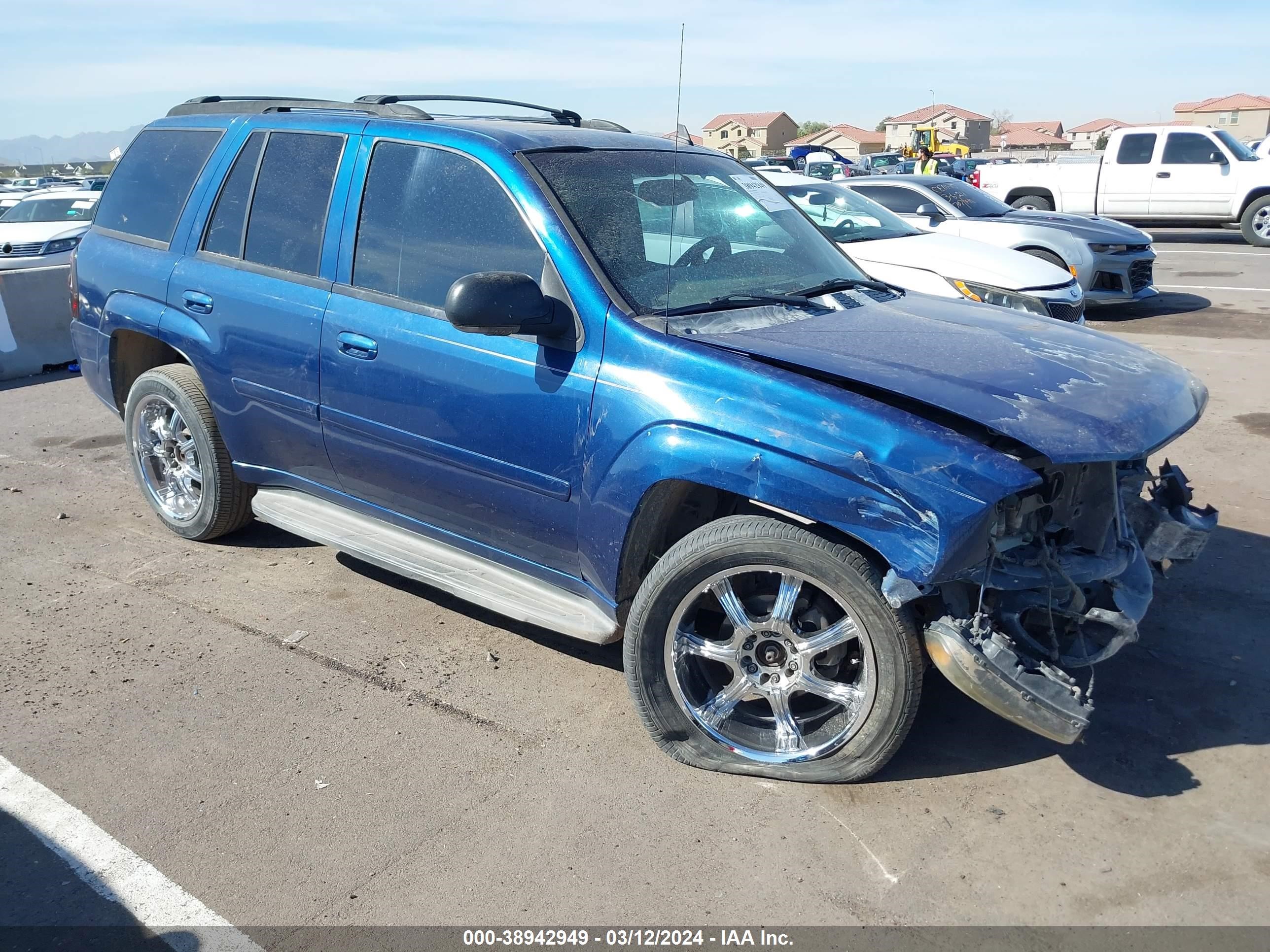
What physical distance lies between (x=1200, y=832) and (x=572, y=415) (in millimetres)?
2232

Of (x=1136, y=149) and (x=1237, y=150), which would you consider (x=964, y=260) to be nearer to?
(x=1136, y=149)

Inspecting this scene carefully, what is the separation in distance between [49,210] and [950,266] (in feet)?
45.0

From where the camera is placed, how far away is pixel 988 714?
375 cm

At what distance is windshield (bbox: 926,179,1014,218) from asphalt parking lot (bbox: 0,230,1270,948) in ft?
24.8

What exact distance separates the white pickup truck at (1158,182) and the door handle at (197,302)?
15610 mm

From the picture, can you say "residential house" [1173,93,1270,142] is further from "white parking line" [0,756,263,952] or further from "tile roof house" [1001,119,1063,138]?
"white parking line" [0,756,263,952]

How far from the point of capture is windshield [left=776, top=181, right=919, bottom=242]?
914 centimetres

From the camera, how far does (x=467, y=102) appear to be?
4.87 metres

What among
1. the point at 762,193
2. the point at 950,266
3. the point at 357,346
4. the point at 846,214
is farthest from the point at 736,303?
the point at 846,214

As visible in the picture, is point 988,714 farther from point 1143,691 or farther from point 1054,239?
point 1054,239

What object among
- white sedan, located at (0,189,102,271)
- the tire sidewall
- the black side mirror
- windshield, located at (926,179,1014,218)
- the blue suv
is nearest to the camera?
the blue suv

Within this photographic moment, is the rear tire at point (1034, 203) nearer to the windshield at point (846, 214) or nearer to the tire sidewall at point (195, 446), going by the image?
the windshield at point (846, 214)

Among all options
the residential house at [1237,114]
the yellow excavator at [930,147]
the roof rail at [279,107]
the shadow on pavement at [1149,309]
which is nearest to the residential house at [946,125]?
the residential house at [1237,114]

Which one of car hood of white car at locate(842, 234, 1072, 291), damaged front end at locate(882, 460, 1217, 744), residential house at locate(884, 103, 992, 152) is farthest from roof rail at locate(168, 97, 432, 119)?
residential house at locate(884, 103, 992, 152)
